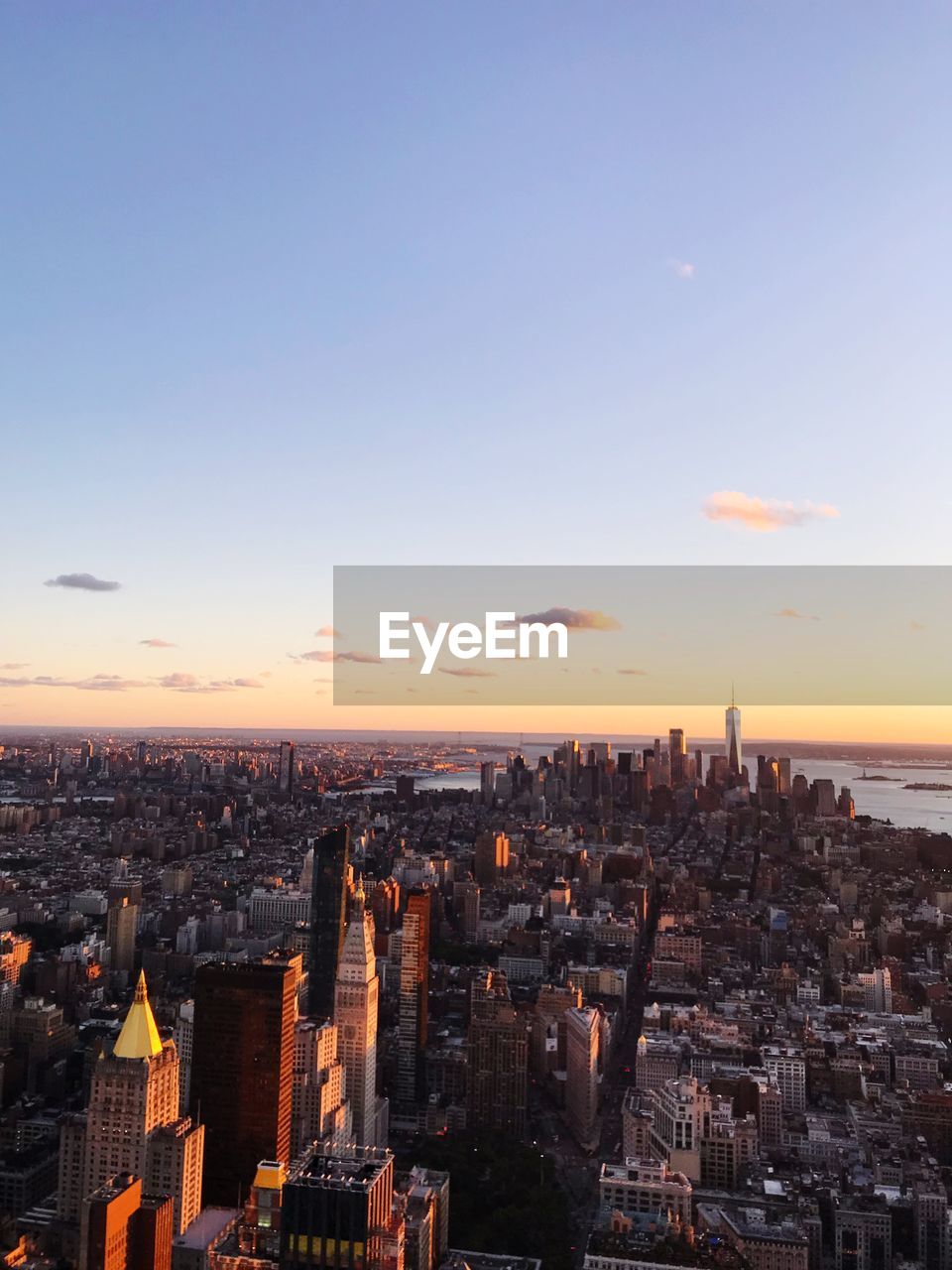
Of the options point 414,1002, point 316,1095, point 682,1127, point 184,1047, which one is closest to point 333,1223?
point 316,1095

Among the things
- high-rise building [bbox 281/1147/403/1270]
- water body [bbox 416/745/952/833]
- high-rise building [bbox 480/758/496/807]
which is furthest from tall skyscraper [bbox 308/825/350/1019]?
high-rise building [bbox 480/758/496/807]

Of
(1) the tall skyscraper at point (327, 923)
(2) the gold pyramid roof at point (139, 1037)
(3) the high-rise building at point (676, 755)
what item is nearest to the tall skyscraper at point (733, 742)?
(3) the high-rise building at point (676, 755)

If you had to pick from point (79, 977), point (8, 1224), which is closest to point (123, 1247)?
point (8, 1224)

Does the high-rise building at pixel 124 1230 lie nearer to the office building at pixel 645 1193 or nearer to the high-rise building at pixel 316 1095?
the high-rise building at pixel 316 1095

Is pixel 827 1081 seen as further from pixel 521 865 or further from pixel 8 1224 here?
pixel 521 865

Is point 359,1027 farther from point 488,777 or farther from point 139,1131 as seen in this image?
point 488,777

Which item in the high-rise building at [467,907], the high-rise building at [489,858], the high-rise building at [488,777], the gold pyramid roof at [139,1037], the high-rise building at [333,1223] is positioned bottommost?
the high-rise building at [467,907]
